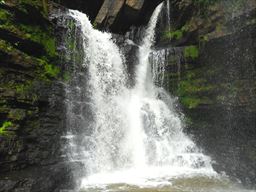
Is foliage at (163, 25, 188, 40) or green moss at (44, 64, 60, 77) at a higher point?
foliage at (163, 25, 188, 40)

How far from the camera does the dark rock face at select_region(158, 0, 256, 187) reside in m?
10.1

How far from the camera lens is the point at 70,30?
10453 mm

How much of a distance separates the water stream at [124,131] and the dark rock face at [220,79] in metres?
0.81

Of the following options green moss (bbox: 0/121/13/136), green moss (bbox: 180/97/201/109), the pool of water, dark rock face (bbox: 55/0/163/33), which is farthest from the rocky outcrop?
green moss (bbox: 180/97/201/109)

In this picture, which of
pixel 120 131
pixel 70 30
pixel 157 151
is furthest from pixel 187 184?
pixel 70 30

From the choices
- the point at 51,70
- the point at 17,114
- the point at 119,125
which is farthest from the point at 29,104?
the point at 119,125

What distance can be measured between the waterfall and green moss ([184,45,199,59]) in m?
2.01

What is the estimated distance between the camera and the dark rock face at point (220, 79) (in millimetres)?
10148

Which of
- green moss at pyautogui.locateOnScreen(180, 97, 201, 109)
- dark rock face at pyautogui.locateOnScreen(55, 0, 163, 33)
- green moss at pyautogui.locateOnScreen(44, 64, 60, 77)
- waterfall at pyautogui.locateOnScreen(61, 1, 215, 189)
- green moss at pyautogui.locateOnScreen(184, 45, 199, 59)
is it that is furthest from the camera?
dark rock face at pyautogui.locateOnScreen(55, 0, 163, 33)

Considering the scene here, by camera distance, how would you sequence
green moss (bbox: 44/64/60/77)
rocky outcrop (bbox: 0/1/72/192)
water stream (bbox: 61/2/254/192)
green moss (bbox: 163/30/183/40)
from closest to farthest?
rocky outcrop (bbox: 0/1/72/192) → water stream (bbox: 61/2/254/192) → green moss (bbox: 44/64/60/77) → green moss (bbox: 163/30/183/40)

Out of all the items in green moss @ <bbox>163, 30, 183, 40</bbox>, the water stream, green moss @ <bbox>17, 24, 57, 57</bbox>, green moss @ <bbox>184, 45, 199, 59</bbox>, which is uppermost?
green moss @ <bbox>163, 30, 183, 40</bbox>

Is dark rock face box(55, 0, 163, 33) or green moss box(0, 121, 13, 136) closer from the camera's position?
green moss box(0, 121, 13, 136)

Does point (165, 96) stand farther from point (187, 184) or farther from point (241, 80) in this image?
point (187, 184)

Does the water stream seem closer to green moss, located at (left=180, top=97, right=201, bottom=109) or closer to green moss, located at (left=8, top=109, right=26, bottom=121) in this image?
green moss, located at (left=180, top=97, right=201, bottom=109)
